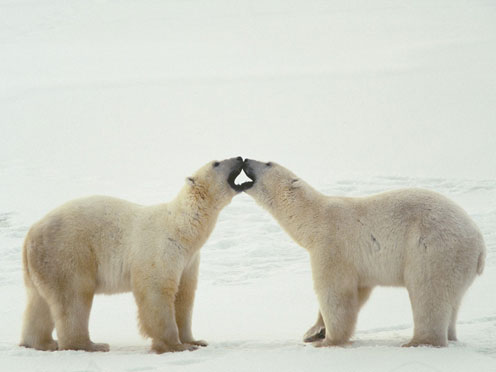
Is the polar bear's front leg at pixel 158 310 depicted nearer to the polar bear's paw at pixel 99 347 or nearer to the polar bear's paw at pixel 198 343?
the polar bear's paw at pixel 198 343

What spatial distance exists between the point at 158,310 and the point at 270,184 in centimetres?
157

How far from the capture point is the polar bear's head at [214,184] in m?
6.45

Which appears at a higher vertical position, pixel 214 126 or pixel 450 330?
pixel 214 126

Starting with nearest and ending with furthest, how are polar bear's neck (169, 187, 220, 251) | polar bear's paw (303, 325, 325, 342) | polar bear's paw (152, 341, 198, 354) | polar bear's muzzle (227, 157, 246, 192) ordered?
polar bear's paw (152, 341, 198, 354)
polar bear's neck (169, 187, 220, 251)
polar bear's paw (303, 325, 325, 342)
polar bear's muzzle (227, 157, 246, 192)

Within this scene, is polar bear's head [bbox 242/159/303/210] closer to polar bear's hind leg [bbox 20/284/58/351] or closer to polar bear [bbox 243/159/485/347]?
polar bear [bbox 243/159/485/347]

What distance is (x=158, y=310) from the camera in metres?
5.95

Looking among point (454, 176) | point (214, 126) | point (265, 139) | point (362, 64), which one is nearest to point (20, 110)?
point (214, 126)

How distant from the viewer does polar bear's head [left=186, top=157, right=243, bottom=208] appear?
21.2 feet

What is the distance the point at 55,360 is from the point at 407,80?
64.0 ft

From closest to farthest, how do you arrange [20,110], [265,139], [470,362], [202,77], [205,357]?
1. [470,362]
2. [205,357]
3. [265,139]
4. [20,110]
5. [202,77]

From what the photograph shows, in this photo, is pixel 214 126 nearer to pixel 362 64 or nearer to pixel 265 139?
pixel 265 139

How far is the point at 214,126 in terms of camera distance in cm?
2019

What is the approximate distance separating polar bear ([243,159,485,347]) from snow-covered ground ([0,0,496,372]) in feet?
0.98

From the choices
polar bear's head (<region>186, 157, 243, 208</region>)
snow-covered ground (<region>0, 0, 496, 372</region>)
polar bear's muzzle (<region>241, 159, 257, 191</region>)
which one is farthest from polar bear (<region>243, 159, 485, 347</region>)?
polar bear's head (<region>186, 157, 243, 208</region>)
